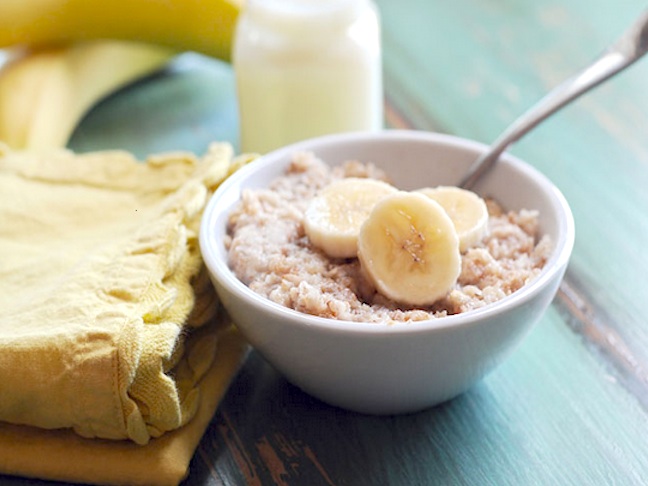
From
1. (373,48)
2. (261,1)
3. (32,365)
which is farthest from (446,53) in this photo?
(32,365)

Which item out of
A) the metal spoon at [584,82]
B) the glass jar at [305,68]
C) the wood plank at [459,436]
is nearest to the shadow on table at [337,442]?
the wood plank at [459,436]

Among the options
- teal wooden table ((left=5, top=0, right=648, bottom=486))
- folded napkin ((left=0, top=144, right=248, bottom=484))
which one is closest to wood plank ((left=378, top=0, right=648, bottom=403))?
teal wooden table ((left=5, top=0, right=648, bottom=486))

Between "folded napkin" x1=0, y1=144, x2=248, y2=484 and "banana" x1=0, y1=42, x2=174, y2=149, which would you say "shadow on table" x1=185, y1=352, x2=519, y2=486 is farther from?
"banana" x1=0, y1=42, x2=174, y2=149

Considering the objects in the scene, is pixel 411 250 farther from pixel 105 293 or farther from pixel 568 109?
pixel 568 109

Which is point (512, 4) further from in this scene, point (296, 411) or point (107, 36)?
point (296, 411)

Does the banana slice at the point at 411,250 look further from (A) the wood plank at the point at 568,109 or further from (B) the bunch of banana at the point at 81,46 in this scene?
(B) the bunch of banana at the point at 81,46
